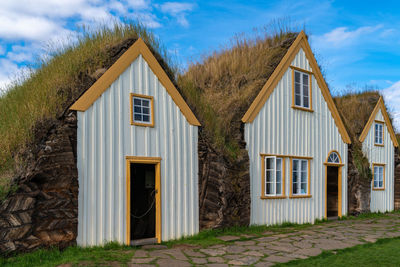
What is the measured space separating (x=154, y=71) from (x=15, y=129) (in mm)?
3746

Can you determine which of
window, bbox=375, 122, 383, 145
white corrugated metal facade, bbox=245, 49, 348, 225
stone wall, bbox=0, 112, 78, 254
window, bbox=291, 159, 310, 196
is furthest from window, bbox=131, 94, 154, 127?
window, bbox=375, 122, 383, 145

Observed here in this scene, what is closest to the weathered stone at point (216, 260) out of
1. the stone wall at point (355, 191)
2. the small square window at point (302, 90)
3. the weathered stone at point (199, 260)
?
the weathered stone at point (199, 260)

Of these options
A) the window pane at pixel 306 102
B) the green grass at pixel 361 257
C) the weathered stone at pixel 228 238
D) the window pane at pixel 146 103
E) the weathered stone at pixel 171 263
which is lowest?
the weathered stone at pixel 228 238

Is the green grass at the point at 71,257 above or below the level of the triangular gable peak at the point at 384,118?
below

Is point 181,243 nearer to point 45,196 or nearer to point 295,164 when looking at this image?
point 45,196

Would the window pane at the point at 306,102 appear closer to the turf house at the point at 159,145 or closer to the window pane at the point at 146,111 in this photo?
the turf house at the point at 159,145

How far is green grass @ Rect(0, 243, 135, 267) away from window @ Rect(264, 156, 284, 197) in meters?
6.28

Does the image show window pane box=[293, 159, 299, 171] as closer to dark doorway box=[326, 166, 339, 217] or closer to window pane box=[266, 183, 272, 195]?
window pane box=[266, 183, 272, 195]

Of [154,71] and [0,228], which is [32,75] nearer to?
[154,71]

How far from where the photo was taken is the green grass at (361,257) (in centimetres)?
832

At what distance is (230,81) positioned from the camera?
15.7m

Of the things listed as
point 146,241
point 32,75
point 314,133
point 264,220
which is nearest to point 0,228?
point 146,241

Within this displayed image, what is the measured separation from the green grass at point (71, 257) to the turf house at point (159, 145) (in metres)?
0.22

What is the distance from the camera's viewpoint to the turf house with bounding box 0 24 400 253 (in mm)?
8672
